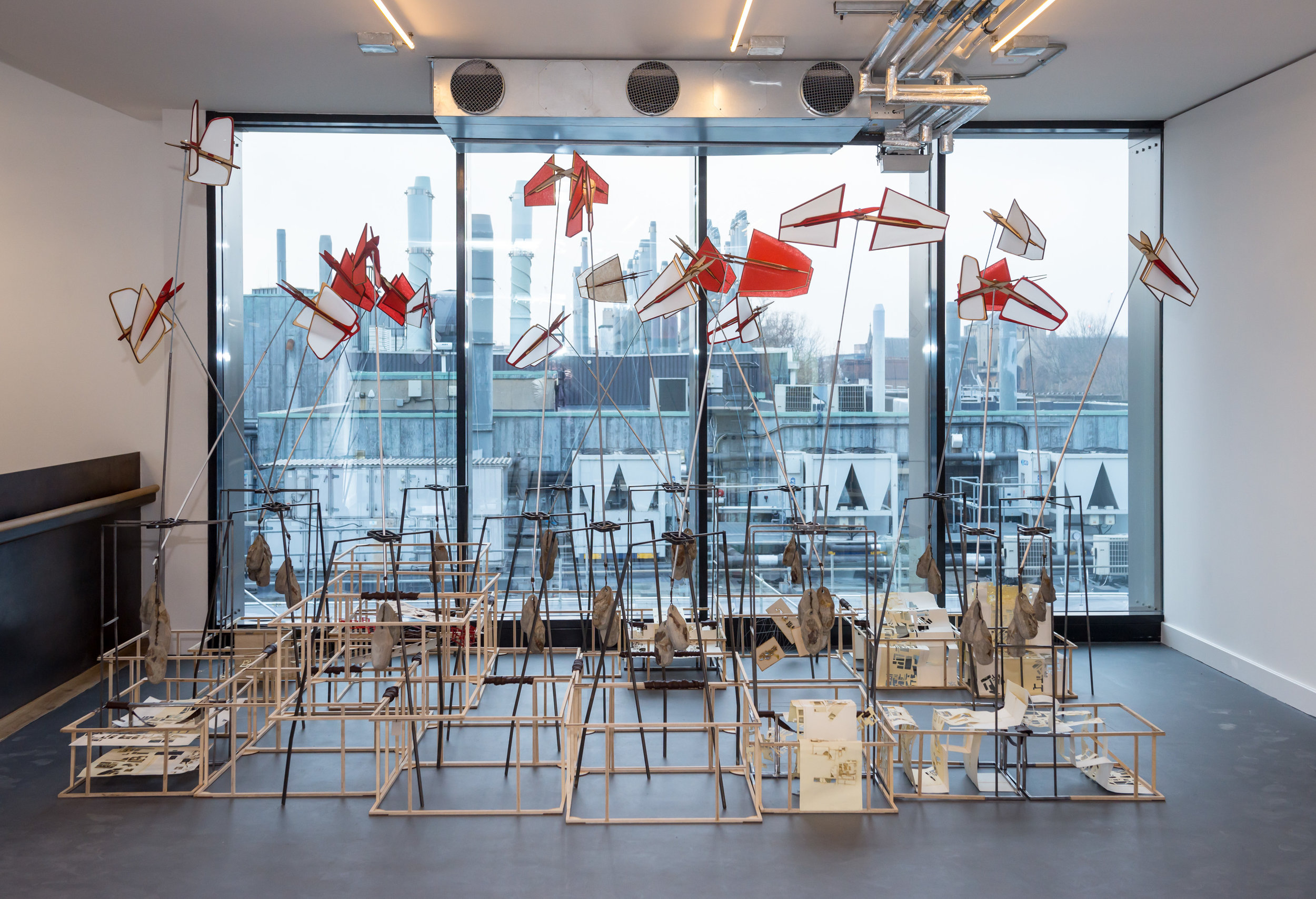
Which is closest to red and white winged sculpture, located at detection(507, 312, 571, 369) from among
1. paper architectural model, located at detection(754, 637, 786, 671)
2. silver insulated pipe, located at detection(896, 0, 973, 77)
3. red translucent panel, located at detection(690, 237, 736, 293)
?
red translucent panel, located at detection(690, 237, 736, 293)

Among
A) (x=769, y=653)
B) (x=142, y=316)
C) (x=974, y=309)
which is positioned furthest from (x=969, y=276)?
(x=142, y=316)

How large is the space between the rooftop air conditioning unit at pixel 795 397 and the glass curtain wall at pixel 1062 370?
2.62 feet

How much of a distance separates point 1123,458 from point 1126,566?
647 mm

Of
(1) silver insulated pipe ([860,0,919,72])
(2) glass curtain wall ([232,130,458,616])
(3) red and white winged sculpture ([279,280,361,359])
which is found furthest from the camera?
(2) glass curtain wall ([232,130,458,616])

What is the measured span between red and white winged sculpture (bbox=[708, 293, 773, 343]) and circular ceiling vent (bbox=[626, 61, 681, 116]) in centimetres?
99

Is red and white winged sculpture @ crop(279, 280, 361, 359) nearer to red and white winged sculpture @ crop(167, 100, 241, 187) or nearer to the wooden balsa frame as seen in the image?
red and white winged sculpture @ crop(167, 100, 241, 187)

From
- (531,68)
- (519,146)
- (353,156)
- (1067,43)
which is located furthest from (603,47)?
(1067,43)

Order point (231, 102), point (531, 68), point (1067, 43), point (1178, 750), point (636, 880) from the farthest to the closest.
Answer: point (231, 102)
point (531, 68)
point (1067, 43)
point (1178, 750)
point (636, 880)

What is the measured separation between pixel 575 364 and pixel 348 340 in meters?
1.27

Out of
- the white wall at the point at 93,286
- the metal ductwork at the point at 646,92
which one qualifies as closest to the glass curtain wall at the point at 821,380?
the metal ductwork at the point at 646,92

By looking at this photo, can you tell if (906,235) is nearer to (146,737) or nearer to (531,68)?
(531,68)

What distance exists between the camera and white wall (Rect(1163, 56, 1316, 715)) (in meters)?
4.24

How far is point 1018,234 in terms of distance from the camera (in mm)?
3721

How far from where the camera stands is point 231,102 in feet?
15.9
